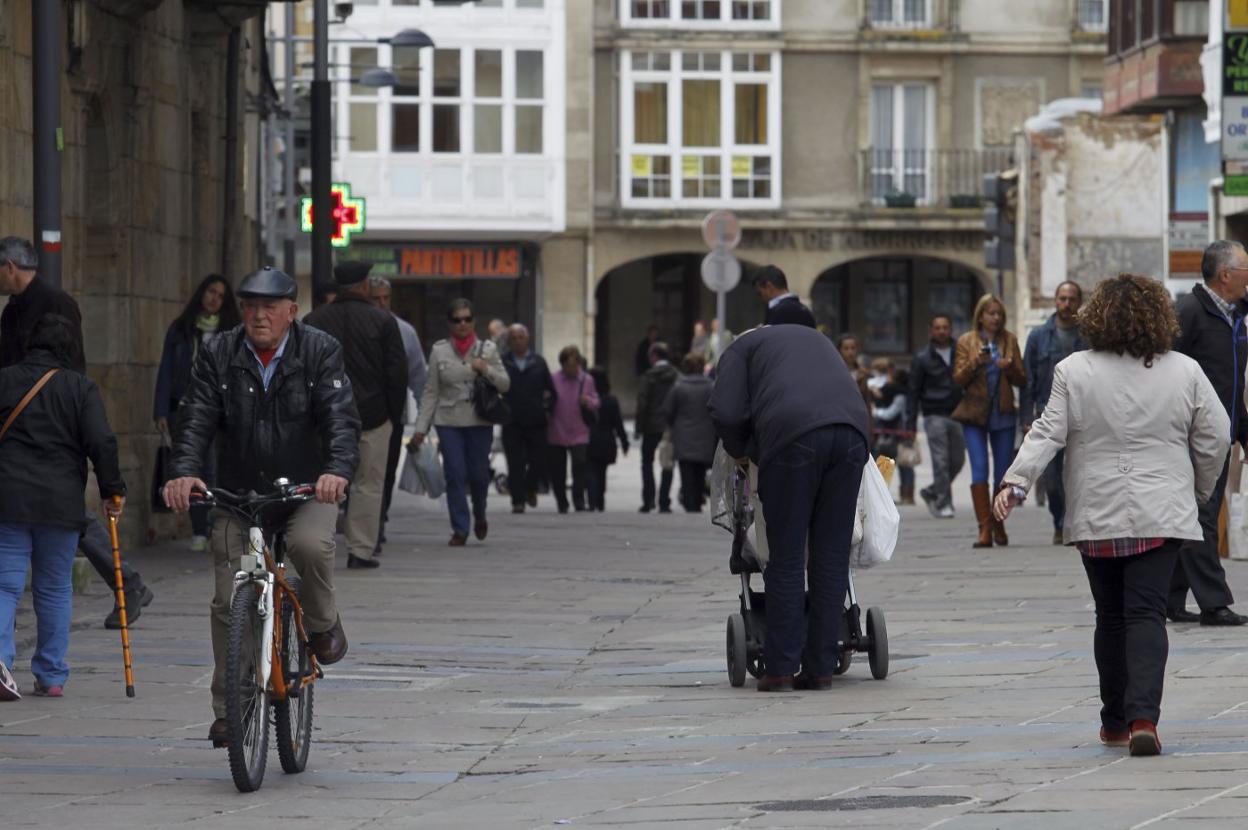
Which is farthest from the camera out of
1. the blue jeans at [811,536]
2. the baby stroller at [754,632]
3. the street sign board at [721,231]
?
the street sign board at [721,231]

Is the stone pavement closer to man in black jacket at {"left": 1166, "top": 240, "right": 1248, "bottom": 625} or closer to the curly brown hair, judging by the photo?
man in black jacket at {"left": 1166, "top": 240, "right": 1248, "bottom": 625}

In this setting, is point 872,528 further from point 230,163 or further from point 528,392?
point 528,392

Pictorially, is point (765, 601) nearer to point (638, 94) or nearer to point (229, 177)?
point (229, 177)

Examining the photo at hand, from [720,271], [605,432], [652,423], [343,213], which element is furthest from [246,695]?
[343,213]

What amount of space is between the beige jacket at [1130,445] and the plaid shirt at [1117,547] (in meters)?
0.03

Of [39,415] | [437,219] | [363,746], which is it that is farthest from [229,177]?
[437,219]

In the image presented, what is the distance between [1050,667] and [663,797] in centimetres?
359

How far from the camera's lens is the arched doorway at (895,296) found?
5494cm

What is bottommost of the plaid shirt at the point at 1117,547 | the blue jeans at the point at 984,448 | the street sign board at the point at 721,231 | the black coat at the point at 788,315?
the blue jeans at the point at 984,448

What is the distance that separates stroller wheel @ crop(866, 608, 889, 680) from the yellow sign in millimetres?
9955

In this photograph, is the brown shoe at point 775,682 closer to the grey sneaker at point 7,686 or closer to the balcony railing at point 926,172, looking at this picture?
the grey sneaker at point 7,686

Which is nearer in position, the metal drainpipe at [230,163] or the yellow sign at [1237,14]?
the yellow sign at [1237,14]

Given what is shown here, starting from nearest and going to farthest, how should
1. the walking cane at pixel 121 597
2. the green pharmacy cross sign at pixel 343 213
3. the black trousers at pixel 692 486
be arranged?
the walking cane at pixel 121 597 → the black trousers at pixel 692 486 → the green pharmacy cross sign at pixel 343 213

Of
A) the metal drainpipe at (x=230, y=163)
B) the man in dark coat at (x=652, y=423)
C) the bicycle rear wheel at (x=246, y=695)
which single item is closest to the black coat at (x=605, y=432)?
the man in dark coat at (x=652, y=423)
